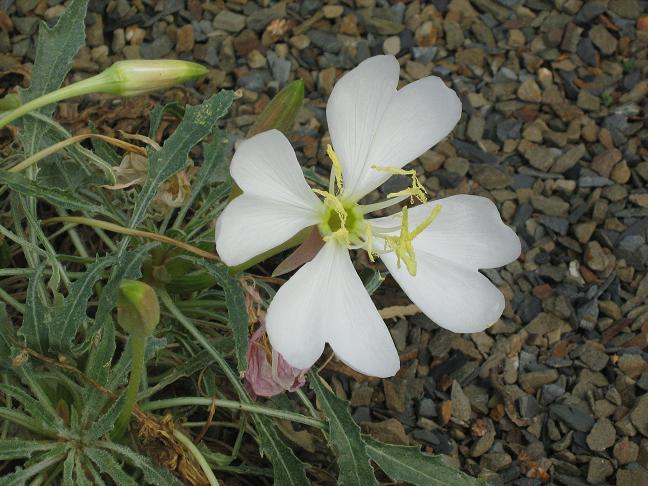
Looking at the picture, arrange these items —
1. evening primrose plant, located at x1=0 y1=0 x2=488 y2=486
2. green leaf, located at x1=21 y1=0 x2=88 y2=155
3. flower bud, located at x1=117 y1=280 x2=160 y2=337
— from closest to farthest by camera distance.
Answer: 1. flower bud, located at x1=117 y1=280 x2=160 y2=337
2. evening primrose plant, located at x1=0 y1=0 x2=488 y2=486
3. green leaf, located at x1=21 y1=0 x2=88 y2=155

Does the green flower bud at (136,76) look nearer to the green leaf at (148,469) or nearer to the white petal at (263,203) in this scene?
the white petal at (263,203)

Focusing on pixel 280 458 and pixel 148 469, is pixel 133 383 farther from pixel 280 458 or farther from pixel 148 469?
pixel 280 458

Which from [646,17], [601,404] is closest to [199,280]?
[601,404]

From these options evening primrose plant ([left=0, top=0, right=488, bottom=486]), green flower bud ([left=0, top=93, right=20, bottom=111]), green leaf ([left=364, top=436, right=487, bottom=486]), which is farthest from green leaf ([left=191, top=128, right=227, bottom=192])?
green leaf ([left=364, top=436, right=487, bottom=486])

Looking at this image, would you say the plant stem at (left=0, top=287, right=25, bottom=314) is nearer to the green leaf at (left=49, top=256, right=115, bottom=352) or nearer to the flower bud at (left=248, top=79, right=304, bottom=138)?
the green leaf at (left=49, top=256, right=115, bottom=352)

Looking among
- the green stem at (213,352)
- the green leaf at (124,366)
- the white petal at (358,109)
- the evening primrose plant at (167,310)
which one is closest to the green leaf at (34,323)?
the evening primrose plant at (167,310)

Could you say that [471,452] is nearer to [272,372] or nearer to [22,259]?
[272,372]
